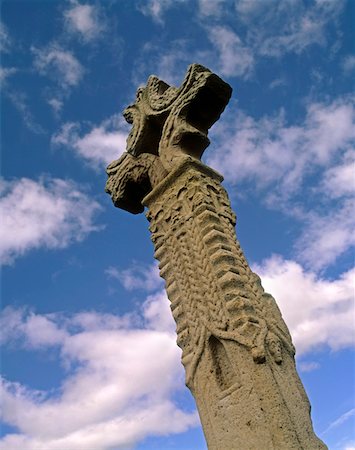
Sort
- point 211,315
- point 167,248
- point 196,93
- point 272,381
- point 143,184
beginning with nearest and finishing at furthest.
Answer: point 272,381 → point 211,315 → point 167,248 → point 196,93 → point 143,184

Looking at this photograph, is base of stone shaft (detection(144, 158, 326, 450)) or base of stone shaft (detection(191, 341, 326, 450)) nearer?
base of stone shaft (detection(191, 341, 326, 450))

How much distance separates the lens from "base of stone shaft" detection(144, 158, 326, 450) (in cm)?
343

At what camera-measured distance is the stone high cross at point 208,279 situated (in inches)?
137

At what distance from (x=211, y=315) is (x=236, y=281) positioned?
40 centimetres

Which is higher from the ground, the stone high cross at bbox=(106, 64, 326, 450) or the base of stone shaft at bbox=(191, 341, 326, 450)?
the stone high cross at bbox=(106, 64, 326, 450)

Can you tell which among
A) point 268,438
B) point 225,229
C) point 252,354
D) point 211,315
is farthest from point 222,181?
point 268,438

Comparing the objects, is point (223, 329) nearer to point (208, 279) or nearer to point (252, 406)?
point (208, 279)

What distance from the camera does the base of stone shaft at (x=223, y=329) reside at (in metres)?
3.43

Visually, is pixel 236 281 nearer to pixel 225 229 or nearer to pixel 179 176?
pixel 225 229

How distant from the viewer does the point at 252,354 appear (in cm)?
363

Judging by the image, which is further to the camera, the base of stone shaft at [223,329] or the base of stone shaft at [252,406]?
the base of stone shaft at [223,329]

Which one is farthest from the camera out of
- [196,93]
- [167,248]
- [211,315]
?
[196,93]

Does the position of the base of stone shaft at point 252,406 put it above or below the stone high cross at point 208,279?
below

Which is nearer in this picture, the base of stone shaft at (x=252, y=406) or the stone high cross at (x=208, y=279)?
the base of stone shaft at (x=252, y=406)
